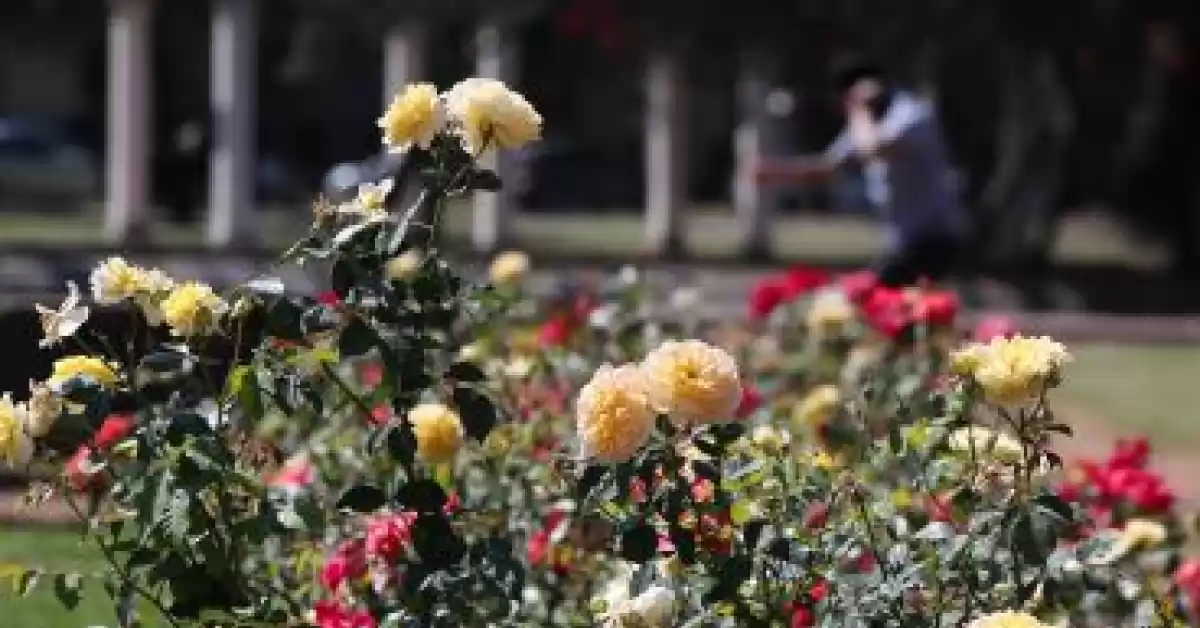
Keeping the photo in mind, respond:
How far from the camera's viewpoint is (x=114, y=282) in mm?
3727

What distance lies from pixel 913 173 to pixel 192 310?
23.0 ft

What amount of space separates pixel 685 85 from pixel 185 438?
25.8 meters

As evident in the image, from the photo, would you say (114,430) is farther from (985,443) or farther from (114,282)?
(985,443)

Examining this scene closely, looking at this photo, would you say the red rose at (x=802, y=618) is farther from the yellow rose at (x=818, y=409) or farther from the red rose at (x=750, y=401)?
the yellow rose at (x=818, y=409)

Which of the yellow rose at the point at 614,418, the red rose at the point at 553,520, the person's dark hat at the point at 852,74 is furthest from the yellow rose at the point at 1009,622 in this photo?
the person's dark hat at the point at 852,74

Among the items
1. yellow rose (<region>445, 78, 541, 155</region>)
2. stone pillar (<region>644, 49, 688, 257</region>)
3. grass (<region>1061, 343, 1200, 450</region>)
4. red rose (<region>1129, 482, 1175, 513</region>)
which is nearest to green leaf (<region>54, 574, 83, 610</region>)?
yellow rose (<region>445, 78, 541, 155</region>)

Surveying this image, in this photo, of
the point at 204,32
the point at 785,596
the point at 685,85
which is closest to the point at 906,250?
the point at 785,596

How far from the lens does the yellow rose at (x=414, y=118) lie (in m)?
3.71

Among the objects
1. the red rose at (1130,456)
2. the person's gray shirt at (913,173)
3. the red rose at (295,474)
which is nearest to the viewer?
the red rose at (295,474)

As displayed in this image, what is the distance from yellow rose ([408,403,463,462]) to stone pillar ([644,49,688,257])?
Result: 2445 centimetres

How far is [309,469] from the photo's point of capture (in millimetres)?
5504

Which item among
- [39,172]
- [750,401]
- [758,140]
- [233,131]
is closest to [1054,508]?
[750,401]

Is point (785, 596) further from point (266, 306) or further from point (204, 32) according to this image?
point (204, 32)

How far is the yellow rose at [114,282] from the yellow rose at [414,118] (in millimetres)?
382
